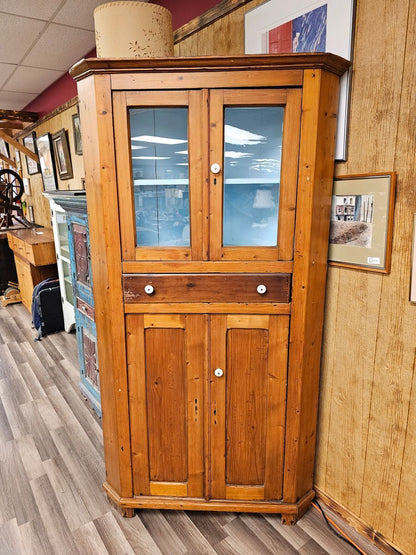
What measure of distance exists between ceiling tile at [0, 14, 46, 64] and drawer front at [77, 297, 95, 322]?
2099 millimetres

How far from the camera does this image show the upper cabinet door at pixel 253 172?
55.4 inches

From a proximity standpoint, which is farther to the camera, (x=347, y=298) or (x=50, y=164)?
(x=50, y=164)

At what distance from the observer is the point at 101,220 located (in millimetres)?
1555

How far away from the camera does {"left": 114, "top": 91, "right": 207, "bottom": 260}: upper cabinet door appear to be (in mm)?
1428

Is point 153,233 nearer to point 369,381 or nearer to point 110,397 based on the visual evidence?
point 110,397

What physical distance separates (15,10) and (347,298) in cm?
293

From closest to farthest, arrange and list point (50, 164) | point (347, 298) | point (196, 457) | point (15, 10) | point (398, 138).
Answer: point (398, 138), point (347, 298), point (196, 457), point (15, 10), point (50, 164)

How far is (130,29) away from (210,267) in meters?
1.01

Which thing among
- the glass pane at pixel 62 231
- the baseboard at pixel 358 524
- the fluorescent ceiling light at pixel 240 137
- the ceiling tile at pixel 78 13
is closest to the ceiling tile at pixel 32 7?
the ceiling tile at pixel 78 13

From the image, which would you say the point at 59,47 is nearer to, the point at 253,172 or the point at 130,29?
the point at 130,29

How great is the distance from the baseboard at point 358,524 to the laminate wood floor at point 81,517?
0.09 ft

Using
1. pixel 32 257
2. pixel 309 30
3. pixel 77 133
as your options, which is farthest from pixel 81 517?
pixel 77 133

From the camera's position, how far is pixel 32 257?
13.4 feet

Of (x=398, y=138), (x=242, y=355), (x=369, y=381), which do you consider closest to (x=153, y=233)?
(x=242, y=355)
